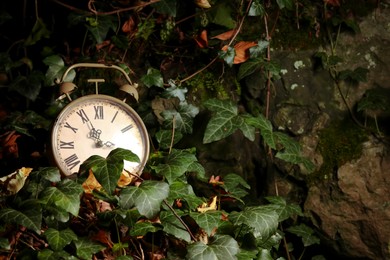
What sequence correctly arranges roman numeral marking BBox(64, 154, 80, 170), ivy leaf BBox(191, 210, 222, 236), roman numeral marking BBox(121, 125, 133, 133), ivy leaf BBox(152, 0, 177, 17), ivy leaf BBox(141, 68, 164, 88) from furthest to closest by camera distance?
ivy leaf BBox(152, 0, 177, 17) < ivy leaf BBox(141, 68, 164, 88) < roman numeral marking BBox(121, 125, 133, 133) < roman numeral marking BBox(64, 154, 80, 170) < ivy leaf BBox(191, 210, 222, 236)

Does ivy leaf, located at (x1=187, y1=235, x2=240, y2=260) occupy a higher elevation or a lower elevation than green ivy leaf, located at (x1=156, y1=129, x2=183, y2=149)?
lower

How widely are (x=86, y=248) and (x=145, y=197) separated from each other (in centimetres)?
26

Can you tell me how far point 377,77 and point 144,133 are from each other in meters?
1.17

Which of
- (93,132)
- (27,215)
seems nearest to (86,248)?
(27,215)

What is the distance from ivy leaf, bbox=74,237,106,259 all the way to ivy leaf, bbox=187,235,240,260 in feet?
0.99

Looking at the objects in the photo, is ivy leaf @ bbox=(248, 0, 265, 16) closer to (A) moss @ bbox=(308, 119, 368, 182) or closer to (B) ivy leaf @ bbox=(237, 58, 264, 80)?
(B) ivy leaf @ bbox=(237, 58, 264, 80)

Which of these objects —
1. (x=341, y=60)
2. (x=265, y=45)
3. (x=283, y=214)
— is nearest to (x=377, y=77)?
Answer: (x=341, y=60)

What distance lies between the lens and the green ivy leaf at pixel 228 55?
2145mm

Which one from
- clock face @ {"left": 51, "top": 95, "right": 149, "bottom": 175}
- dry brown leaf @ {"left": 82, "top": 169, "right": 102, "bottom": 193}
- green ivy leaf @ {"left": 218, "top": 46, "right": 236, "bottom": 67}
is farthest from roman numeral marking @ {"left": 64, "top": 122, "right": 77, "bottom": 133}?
green ivy leaf @ {"left": 218, "top": 46, "right": 236, "bottom": 67}

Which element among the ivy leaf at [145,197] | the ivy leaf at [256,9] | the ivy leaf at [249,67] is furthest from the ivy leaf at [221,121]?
the ivy leaf at [256,9]

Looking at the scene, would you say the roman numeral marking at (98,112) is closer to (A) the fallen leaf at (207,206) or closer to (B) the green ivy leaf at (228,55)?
(A) the fallen leaf at (207,206)

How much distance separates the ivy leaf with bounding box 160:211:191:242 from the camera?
1662mm

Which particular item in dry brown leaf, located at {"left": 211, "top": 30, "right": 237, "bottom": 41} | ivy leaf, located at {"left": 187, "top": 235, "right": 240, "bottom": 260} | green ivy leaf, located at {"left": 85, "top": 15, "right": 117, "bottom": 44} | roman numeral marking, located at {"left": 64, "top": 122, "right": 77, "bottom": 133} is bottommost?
ivy leaf, located at {"left": 187, "top": 235, "right": 240, "bottom": 260}

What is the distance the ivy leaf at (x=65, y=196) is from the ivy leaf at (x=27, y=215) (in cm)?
4
